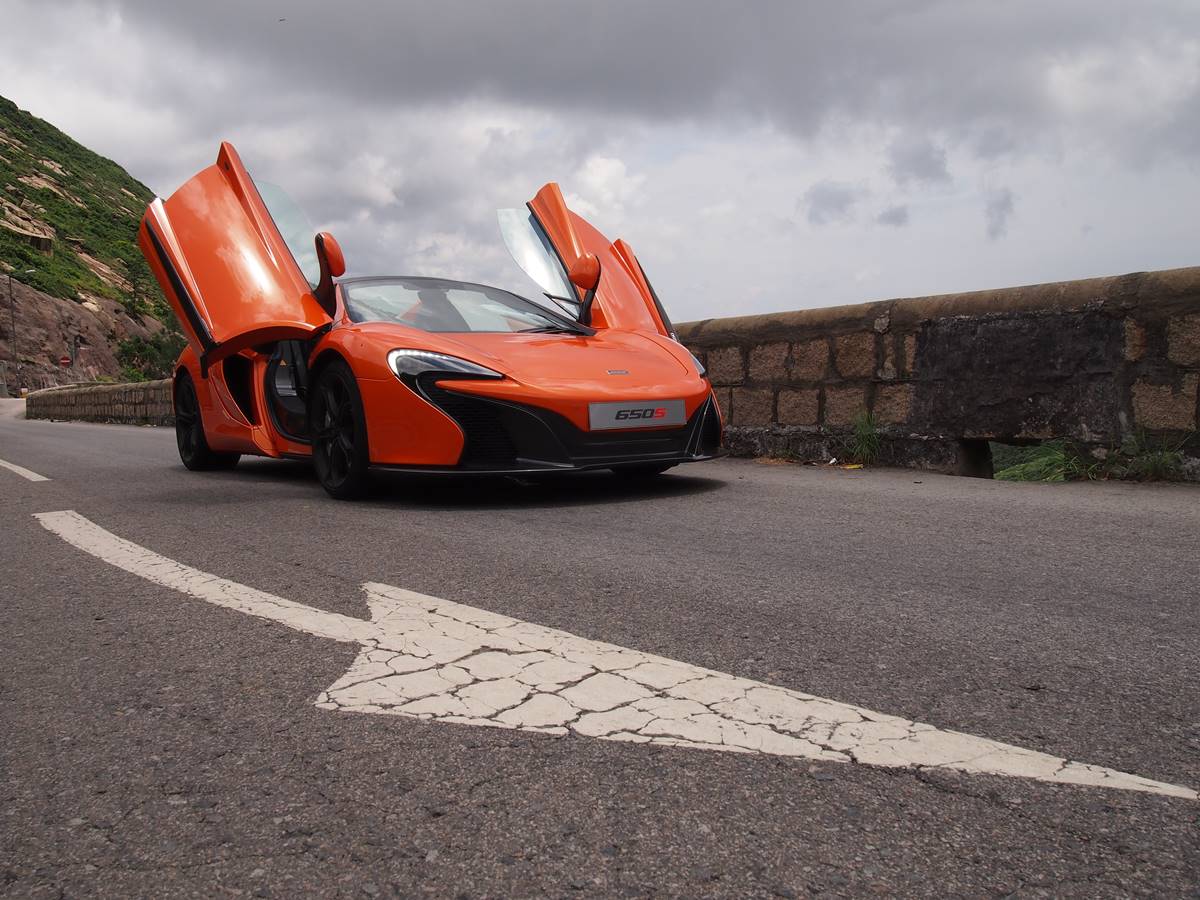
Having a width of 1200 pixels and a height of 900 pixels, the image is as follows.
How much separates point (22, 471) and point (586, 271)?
173 inches

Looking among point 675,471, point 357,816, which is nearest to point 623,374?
point 675,471

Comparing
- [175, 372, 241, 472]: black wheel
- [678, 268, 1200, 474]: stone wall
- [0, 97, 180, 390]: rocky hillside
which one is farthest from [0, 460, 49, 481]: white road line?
[0, 97, 180, 390]: rocky hillside

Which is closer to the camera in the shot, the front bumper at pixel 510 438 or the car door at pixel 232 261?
the front bumper at pixel 510 438

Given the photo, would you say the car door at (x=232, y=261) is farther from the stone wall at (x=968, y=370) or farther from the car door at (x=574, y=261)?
the stone wall at (x=968, y=370)

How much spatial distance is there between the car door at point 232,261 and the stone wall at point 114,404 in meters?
10.9

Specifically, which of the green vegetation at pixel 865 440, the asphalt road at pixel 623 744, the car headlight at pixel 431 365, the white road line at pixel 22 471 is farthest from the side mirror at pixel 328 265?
the green vegetation at pixel 865 440

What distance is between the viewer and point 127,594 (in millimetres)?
2822

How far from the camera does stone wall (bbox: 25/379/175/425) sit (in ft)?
57.6

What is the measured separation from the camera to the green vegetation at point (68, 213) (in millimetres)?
64344

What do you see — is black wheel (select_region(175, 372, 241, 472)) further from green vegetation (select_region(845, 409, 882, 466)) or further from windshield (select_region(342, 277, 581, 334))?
green vegetation (select_region(845, 409, 882, 466))

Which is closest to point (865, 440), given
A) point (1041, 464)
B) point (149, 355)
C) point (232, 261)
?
point (1041, 464)

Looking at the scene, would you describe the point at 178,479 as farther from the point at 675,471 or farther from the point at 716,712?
the point at 716,712

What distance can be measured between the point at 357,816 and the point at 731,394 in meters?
6.01

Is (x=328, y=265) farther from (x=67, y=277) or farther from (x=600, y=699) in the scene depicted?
(x=67, y=277)
